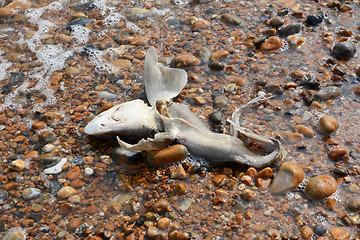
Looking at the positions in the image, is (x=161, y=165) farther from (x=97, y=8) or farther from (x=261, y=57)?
(x=97, y=8)

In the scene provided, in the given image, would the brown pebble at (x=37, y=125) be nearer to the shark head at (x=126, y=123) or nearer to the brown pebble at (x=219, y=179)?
the shark head at (x=126, y=123)

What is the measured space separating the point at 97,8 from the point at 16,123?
227 centimetres

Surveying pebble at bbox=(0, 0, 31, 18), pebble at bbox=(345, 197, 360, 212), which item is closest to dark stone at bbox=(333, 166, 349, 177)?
pebble at bbox=(345, 197, 360, 212)

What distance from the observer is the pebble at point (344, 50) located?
4.25 meters

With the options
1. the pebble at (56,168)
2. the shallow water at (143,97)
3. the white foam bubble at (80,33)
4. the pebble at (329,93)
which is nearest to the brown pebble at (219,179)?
the shallow water at (143,97)

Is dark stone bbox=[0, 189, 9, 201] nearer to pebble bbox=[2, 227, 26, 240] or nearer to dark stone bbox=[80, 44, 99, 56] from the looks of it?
pebble bbox=[2, 227, 26, 240]

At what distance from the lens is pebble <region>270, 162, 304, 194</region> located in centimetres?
297

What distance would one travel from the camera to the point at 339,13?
4977mm

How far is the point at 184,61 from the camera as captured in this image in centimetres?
427

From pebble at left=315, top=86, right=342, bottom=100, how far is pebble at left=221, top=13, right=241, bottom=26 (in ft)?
5.14

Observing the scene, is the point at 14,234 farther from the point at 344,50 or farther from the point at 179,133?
the point at 344,50

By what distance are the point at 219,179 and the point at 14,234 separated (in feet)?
5.32

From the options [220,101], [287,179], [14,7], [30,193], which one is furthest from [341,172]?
[14,7]

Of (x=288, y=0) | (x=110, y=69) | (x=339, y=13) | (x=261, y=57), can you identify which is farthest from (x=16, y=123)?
(x=339, y=13)
